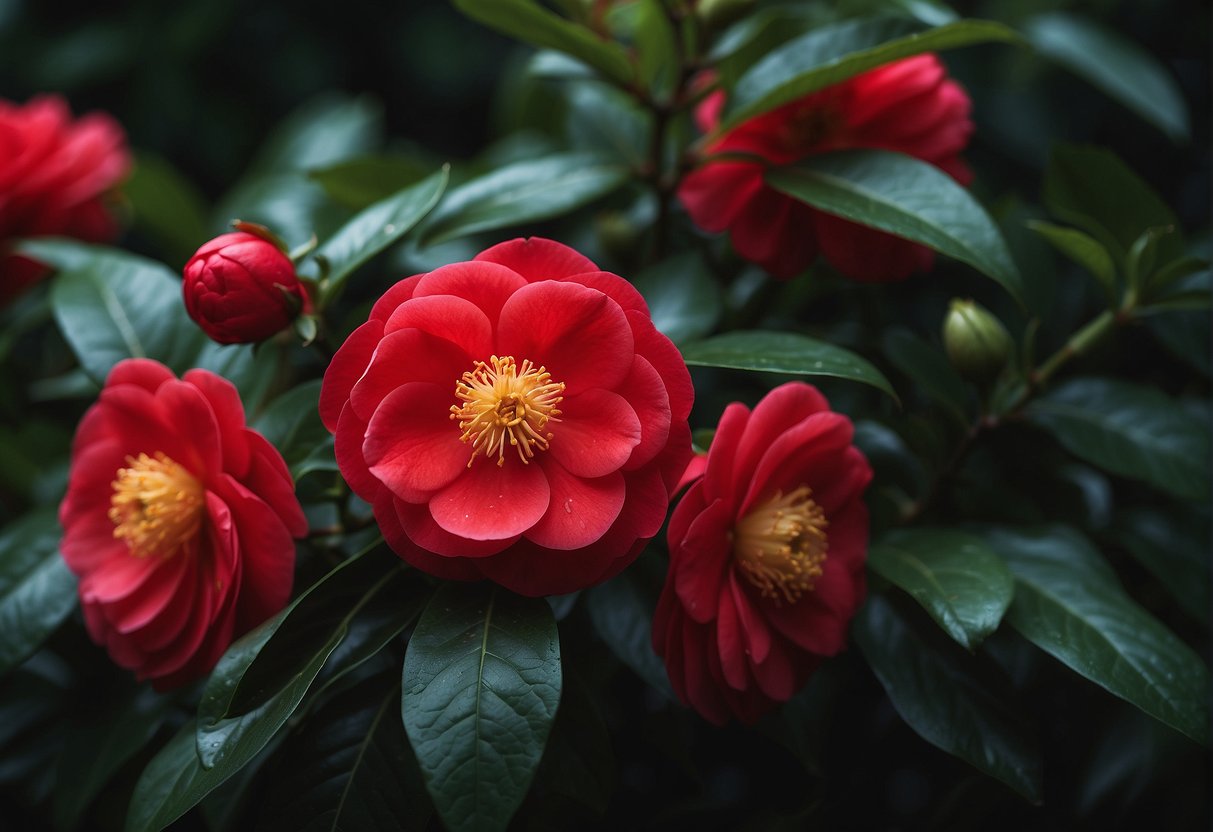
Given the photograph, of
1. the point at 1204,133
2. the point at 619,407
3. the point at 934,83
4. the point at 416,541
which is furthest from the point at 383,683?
the point at 1204,133

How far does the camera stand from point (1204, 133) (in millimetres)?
1307

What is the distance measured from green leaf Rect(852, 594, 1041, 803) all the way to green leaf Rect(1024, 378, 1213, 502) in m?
0.22

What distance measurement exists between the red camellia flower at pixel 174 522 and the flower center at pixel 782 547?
11.0 inches

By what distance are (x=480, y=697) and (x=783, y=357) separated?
0.29m

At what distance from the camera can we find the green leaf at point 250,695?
539 millimetres

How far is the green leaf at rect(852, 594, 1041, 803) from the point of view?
24.2 inches

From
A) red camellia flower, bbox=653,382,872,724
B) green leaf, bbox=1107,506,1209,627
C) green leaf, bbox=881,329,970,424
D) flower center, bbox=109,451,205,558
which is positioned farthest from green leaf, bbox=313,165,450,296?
green leaf, bbox=1107,506,1209,627

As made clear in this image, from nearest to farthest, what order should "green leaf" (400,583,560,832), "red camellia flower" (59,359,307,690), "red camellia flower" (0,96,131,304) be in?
1. "green leaf" (400,583,560,832)
2. "red camellia flower" (59,359,307,690)
3. "red camellia flower" (0,96,131,304)

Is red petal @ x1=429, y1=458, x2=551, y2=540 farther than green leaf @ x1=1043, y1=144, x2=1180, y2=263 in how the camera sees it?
No

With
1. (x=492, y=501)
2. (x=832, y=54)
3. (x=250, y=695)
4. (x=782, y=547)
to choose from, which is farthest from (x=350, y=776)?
(x=832, y=54)

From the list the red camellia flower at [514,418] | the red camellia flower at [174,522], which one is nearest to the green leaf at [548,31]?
the red camellia flower at [514,418]

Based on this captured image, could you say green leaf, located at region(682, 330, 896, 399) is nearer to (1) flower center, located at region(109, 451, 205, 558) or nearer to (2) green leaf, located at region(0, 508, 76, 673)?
(1) flower center, located at region(109, 451, 205, 558)

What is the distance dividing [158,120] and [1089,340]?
1568 mm

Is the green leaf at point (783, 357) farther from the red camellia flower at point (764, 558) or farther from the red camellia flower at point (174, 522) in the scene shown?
the red camellia flower at point (174, 522)
